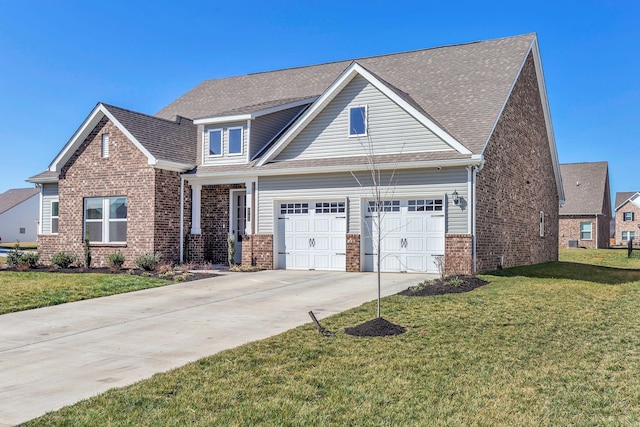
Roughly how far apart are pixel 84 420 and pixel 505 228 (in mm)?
16586

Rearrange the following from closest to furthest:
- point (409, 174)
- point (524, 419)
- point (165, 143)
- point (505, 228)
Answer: point (524, 419) < point (409, 174) < point (505, 228) < point (165, 143)

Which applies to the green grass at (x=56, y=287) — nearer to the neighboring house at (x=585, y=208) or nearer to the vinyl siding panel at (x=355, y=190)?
the vinyl siding panel at (x=355, y=190)

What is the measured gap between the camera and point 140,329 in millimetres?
9484

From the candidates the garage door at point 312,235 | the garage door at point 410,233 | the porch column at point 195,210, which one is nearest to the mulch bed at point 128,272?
the garage door at point 312,235

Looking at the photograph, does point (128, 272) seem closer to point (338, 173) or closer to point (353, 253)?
point (353, 253)

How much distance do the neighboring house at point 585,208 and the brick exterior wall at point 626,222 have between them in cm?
Result: 1266

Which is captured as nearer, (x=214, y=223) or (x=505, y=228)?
(x=505, y=228)

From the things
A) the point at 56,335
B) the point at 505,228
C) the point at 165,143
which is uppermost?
the point at 165,143

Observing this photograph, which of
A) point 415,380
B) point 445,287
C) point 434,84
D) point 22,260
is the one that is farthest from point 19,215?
point 415,380

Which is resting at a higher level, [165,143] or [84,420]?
[165,143]

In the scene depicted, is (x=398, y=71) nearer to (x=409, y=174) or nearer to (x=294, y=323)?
(x=409, y=174)

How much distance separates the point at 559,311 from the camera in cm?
1045

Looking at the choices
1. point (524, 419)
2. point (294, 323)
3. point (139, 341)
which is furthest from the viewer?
point (294, 323)

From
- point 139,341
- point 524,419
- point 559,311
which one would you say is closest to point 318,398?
point 524,419
